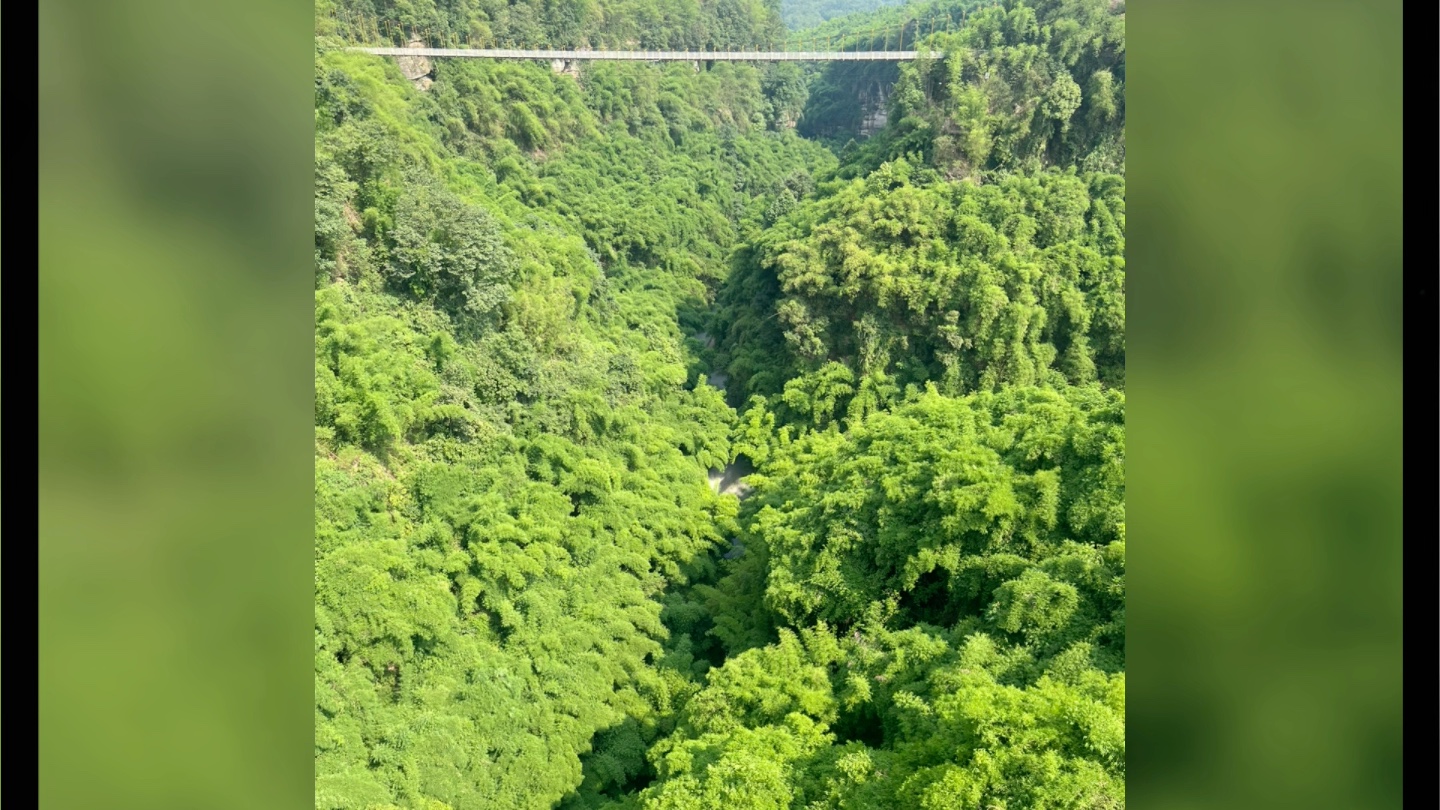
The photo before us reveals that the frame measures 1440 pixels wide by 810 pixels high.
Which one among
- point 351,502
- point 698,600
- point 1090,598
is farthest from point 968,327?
point 351,502

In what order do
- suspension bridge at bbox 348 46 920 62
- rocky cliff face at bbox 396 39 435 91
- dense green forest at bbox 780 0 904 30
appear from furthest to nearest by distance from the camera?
dense green forest at bbox 780 0 904 30 < suspension bridge at bbox 348 46 920 62 < rocky cliff face at bbox 396 39 435 91

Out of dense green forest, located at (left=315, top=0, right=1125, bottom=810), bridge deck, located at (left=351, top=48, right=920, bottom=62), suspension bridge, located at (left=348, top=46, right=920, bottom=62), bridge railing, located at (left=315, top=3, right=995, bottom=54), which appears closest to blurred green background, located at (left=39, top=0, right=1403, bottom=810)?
dense green forest, located at (left=315, top=0, right=1125, bottom=810)

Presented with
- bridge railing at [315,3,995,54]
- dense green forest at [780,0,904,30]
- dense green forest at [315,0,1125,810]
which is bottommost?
dense green forest at [315,0,1125,810]
